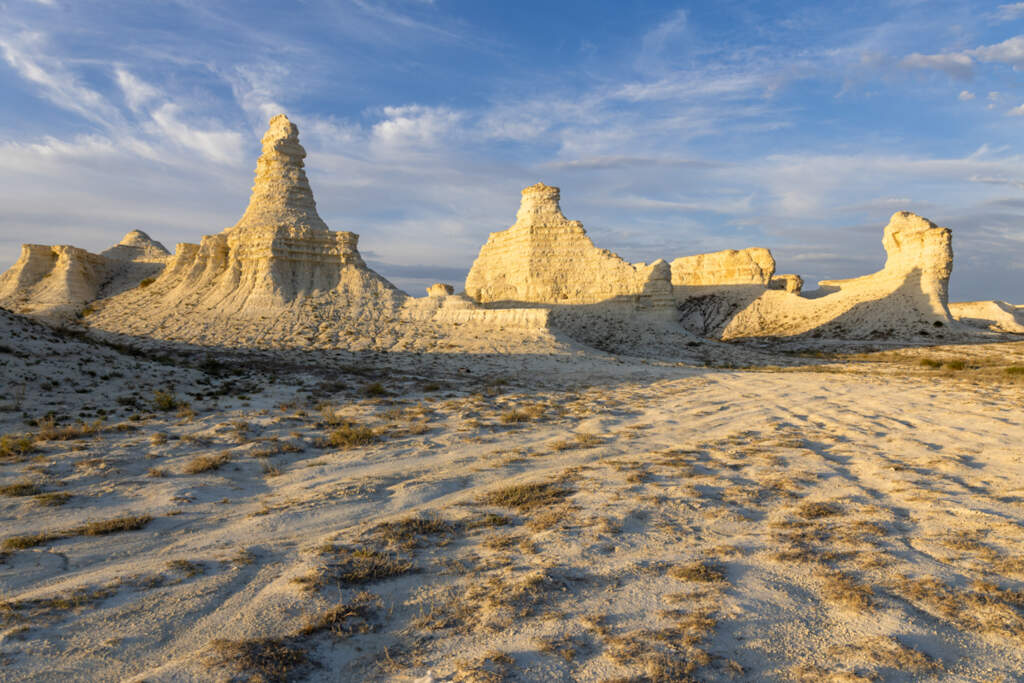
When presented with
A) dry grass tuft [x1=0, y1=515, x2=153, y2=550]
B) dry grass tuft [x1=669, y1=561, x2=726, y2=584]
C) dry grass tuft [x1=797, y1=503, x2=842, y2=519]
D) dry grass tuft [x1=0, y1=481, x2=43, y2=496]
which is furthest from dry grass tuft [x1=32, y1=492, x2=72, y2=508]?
dry grass tuft [x1=797, y1=503, x2=842, y2=519]

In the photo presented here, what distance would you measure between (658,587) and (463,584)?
4.85ft

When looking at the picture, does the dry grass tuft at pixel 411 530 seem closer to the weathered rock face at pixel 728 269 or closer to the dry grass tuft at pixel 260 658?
the dry grass tuft at pixel 260 658

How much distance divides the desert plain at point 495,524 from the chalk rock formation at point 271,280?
40.1 feet

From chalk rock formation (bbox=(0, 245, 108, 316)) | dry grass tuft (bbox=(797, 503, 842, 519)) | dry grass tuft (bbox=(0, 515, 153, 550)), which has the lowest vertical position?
dry grass tuft (bbox=(0, 515, 153, 550))

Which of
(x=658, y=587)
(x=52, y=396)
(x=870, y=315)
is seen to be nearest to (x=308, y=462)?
(x=658, y=587)

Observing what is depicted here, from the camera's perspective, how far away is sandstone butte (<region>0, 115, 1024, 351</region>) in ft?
93.5

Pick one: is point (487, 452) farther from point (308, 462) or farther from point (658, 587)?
point (658, 587)

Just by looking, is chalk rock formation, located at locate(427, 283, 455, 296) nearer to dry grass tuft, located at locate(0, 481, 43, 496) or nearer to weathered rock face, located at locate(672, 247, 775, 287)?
dry grass tuft, located at locate(0, 481, 43, 496)

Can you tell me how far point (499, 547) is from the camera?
4664mm

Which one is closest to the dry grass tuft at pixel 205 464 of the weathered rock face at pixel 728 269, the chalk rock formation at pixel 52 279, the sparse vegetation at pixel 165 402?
the sparse vegetation at pixel 165 402

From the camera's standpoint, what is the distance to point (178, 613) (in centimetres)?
367

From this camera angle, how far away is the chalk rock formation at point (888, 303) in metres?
43.2

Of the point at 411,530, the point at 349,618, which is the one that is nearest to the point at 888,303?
the point at 411,530

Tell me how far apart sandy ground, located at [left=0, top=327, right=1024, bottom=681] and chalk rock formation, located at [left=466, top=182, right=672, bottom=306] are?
3242cm
